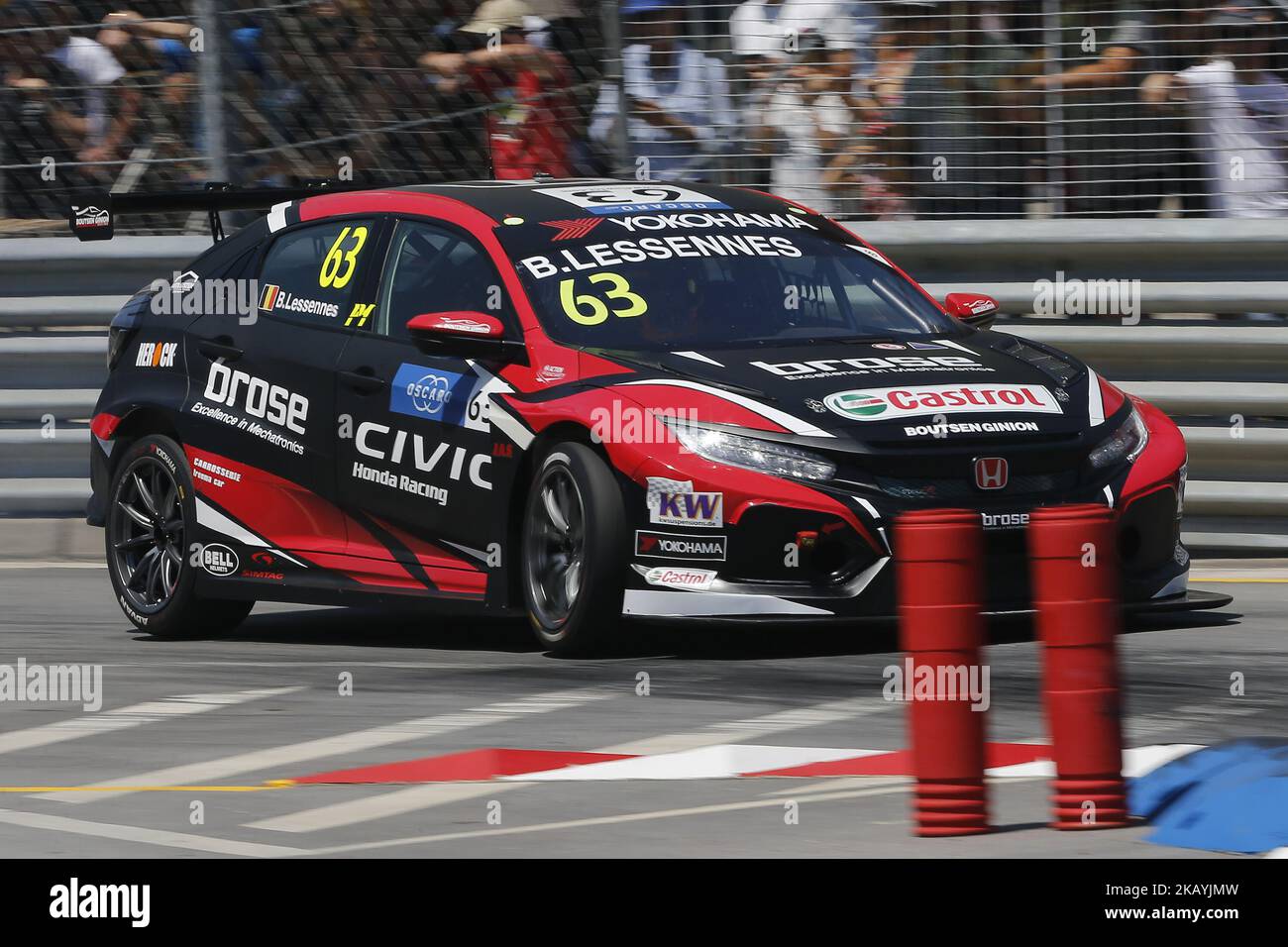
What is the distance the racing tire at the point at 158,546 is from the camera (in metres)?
9.40

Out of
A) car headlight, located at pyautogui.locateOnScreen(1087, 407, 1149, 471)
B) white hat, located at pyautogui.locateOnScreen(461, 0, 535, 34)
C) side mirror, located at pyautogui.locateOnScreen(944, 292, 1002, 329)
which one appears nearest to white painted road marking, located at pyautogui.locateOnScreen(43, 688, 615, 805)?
car headlight, located at pyautogui.locateOnScreen(1087, 407, 1149, 471)

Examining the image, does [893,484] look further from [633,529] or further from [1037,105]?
[1037,105]

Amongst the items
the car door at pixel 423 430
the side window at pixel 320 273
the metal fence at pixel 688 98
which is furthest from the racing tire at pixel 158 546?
the metal fence at pixel 688 98

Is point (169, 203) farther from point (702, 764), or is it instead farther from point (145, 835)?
point (145, 835)

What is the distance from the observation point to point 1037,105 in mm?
10625

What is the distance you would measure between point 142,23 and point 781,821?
301 inches

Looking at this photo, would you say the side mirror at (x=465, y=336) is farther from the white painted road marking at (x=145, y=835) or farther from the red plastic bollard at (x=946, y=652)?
the red plastic bollard at (x=946, y=652)

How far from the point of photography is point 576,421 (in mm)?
7992

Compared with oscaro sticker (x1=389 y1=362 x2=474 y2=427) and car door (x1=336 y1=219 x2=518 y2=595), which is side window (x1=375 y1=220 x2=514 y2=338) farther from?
oscaro sticker (x1=389 y1=362 x2=474 y2=427)

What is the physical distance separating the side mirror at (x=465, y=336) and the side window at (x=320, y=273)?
70cm

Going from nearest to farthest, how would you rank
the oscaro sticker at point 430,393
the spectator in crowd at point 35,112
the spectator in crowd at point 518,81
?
the oscaro sticker at point 430,393, the spectator in crowd at point 518,81, the spectator in crowd at point 35,112

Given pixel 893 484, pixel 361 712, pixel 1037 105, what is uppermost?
pixel 1037 105
